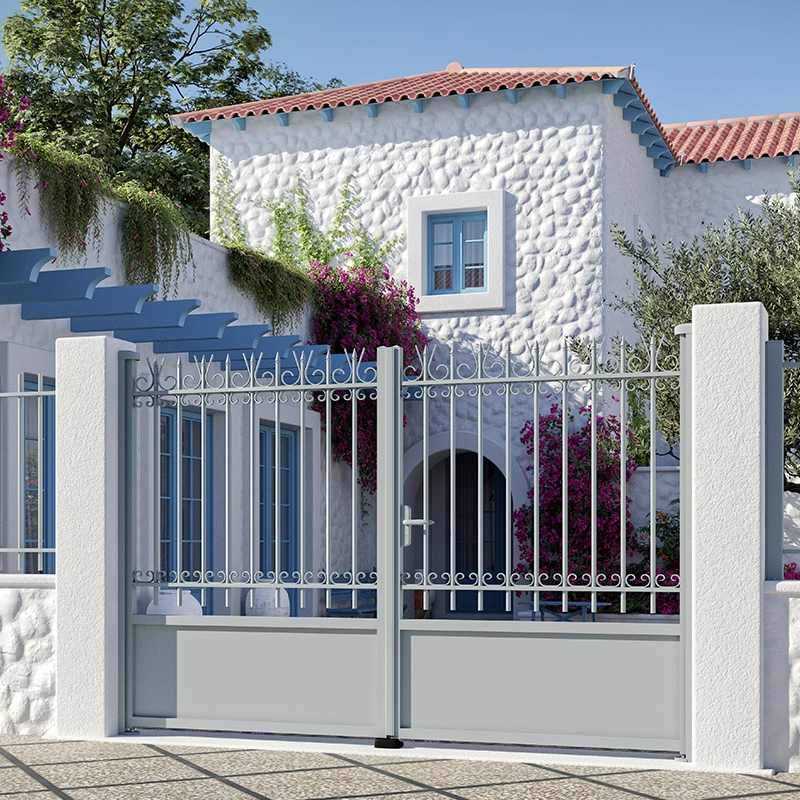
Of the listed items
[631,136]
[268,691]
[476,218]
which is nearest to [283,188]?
[476,218]

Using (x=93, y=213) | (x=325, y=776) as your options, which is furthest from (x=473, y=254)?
(x=325, y=776)

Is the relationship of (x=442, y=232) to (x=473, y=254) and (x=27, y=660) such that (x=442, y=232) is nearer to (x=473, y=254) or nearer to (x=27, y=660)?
(x=473, y=254)

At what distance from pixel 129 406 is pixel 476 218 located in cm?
834

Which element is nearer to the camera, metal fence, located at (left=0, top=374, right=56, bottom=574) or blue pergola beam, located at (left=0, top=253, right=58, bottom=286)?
blue pergola beam, located at (left=0, top=253, right=58, bottom=286)

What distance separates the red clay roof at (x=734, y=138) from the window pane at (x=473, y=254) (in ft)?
11.4

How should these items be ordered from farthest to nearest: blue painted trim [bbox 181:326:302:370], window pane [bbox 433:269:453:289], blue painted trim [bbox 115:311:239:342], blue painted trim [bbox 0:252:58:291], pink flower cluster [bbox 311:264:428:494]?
1. window pane [bbox 433:269:453:289]
2. pink flower cluster [bbox 311:264:428:494]
3. blue painted trim [bbox 181:326:302:370]
4. blue painted trim [bbox 115:311:239:342]
5. blue painted trim [bbox 0:252:58:291]

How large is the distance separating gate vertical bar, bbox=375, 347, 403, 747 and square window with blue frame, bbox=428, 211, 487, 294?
8.04 m

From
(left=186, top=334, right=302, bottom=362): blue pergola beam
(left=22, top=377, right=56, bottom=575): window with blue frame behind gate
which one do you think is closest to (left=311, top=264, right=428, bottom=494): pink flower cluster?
(left=186, top=334, right=302, bottom=362): blue pergola beam

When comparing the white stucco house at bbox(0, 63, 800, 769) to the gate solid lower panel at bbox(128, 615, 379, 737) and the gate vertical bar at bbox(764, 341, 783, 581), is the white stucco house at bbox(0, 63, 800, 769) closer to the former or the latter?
the gate solid lower panel at bbox(128, 615, 379, 737)

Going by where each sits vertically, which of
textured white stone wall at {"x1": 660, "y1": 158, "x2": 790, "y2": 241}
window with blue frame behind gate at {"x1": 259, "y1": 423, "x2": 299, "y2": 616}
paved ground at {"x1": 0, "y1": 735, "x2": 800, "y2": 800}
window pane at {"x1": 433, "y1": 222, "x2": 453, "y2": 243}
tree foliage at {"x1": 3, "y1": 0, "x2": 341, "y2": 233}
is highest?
tree foliage at {"x1": 3, "y1": 0, "x2": 341, "y2": 233}

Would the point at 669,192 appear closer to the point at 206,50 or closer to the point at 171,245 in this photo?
the point at 171,245

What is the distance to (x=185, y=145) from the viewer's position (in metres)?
22.4

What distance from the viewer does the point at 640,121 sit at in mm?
14641

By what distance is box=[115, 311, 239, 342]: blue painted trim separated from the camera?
8.64 m
